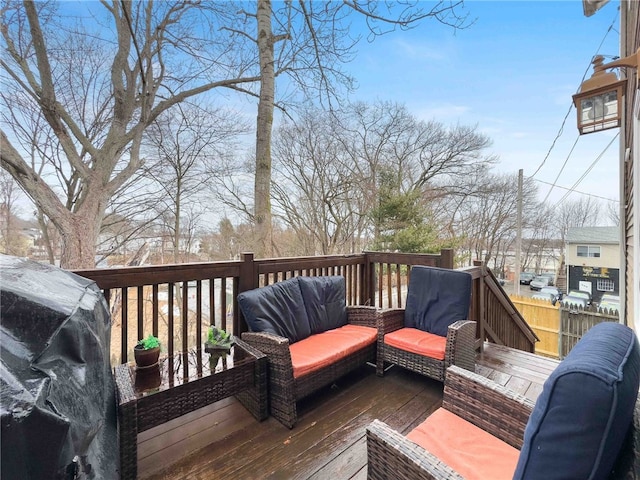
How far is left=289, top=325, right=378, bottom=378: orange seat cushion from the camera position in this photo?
7.25 feet

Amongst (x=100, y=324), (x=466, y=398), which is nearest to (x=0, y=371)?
(x=100, y=324)

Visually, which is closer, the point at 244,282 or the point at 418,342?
the point at 418,342

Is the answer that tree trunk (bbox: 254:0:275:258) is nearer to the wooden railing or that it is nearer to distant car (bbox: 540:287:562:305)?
the wooden railing

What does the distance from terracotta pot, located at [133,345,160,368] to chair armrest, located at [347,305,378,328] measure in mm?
1856

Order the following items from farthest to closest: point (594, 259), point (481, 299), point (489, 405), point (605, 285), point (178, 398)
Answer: point (594, 259), point (605, 285), point (481, 299), point (178, 398), point (489, 405)

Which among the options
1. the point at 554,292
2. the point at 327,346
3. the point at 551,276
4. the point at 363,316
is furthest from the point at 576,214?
the point at 327,346

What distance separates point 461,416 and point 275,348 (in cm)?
123

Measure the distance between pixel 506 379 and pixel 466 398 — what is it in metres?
1.54

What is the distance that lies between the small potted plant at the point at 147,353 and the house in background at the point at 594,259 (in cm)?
1628

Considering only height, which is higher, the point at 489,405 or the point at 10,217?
the point at 10,217

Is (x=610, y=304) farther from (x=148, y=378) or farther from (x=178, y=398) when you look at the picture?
(x=148, y=378)

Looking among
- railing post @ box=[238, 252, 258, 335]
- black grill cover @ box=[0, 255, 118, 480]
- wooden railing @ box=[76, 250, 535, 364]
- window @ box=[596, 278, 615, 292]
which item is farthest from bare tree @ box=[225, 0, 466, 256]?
window @ box=[596, 278, 615, 292]

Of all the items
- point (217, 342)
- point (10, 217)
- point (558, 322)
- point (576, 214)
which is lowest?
point (558, 322)

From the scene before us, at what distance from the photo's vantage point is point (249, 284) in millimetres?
2756
